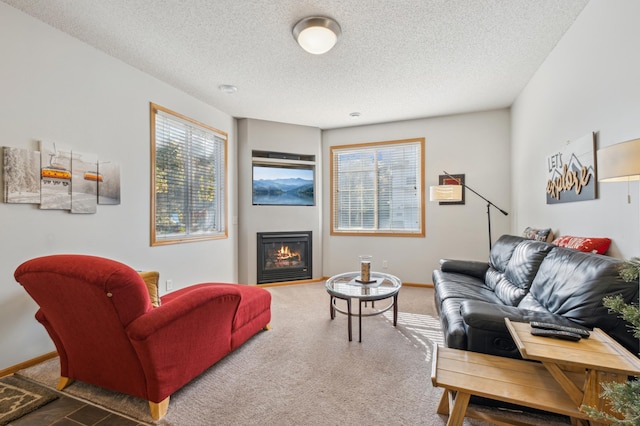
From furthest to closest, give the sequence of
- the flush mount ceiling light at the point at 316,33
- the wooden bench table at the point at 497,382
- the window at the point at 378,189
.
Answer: the window at the point at 378,189 < the flush mount ceiling light at the point at 316,33 < the wooden bench table at the point at 497,382

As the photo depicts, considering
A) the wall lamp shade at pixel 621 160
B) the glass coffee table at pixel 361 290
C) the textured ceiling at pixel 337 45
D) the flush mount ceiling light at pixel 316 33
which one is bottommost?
the glass coffee table at pixel 361 290

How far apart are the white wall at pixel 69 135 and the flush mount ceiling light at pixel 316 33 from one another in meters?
1.94

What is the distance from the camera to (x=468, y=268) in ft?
10.7

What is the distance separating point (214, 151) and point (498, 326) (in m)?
4.06

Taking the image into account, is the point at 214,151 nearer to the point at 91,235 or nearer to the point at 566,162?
the point at 91,235

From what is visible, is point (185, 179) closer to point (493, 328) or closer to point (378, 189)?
point (378, 189)

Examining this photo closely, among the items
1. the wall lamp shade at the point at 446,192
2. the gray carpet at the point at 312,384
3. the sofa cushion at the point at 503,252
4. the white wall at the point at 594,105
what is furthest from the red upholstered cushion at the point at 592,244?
the wall lamp shade at the point at 446,192

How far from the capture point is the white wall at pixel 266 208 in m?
4.59

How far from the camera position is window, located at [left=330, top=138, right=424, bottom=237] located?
471cm

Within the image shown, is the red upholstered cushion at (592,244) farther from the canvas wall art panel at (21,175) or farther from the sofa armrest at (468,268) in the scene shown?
the canvas wall art panel at (21,175)

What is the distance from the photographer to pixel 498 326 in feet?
5.08

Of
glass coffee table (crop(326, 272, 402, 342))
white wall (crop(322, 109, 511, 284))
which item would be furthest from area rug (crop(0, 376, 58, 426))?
white wall (crop(322, 109, 511, 284))

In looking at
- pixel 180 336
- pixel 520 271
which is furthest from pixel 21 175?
pixel 520 271

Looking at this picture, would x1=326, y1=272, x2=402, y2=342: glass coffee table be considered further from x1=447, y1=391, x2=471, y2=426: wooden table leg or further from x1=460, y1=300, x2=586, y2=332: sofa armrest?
x1=447, y1=391, x2=471, y2=426: wooden table leg
